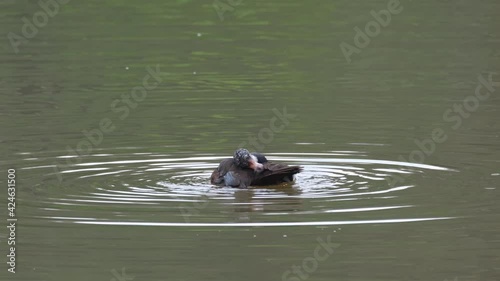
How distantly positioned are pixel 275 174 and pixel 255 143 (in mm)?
2545

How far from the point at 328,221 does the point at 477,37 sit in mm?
13860

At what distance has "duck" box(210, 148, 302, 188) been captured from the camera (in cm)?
1470

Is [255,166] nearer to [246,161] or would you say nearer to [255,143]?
[246,161]

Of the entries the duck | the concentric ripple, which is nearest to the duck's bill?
the duck

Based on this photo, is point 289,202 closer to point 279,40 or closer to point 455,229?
point 455,229

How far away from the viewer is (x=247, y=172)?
14.8 m

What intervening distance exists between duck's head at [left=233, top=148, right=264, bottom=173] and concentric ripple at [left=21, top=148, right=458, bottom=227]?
0.24 m

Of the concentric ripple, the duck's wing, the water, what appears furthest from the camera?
the duck's wing

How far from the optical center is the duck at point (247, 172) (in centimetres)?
1470

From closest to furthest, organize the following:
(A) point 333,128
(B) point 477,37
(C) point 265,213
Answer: (C) point 265,213, (A) point 333,128, (B) point 477,37

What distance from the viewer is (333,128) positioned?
18.0 meters

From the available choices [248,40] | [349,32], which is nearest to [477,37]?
[349,32]

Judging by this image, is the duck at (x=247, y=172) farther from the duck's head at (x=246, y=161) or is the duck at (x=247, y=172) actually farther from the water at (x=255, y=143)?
the water at (x=255, y=143)

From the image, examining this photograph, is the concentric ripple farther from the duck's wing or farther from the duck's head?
the duck's head
